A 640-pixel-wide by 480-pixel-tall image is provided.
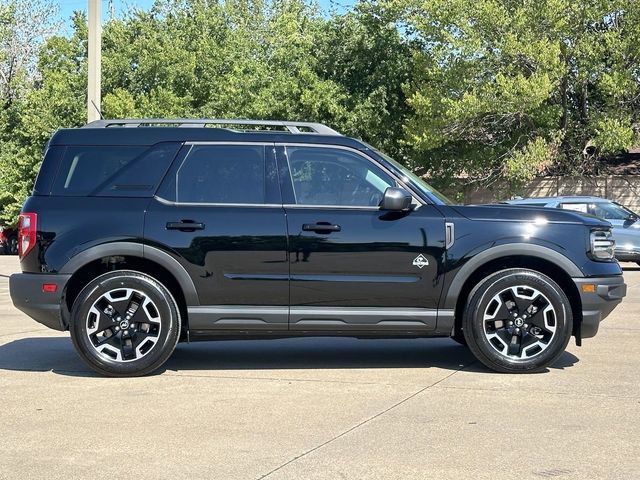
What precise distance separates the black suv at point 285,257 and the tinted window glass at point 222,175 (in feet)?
0.04

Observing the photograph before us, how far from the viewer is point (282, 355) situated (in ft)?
27.9

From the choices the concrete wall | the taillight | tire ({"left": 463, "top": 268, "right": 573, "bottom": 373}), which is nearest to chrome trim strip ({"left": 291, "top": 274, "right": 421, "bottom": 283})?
tire ({"left": 463, "top": 268, "right": 573, "bottom": 373})

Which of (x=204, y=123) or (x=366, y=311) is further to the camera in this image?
(x=204, y=123)

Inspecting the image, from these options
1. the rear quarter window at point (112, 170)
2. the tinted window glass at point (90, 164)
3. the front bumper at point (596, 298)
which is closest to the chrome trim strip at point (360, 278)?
the front bumper at point (596, 298)

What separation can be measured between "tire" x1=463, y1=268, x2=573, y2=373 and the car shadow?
33 centimetres

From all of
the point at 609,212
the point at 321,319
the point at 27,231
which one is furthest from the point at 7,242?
the point at 321,319

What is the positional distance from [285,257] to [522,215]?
1.94 metres

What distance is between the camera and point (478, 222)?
725 centimetres

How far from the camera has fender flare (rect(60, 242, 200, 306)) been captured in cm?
721

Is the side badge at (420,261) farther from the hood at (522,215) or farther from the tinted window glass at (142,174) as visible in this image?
the tinted window glass at (142,174)

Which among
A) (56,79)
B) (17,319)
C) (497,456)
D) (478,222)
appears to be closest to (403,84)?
(56,79)

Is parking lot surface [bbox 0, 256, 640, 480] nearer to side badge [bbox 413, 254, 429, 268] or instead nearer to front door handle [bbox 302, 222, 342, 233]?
side badge [bbox 413, 254, 429, 268]

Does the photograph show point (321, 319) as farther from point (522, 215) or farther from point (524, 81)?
point (524, 81)

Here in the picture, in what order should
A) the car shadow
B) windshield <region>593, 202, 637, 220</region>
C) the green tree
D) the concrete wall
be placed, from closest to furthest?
1. the car shadow
2. windshield <region>593, 202, 637, 220</region>
3. the green tree
4. the concrete wall
